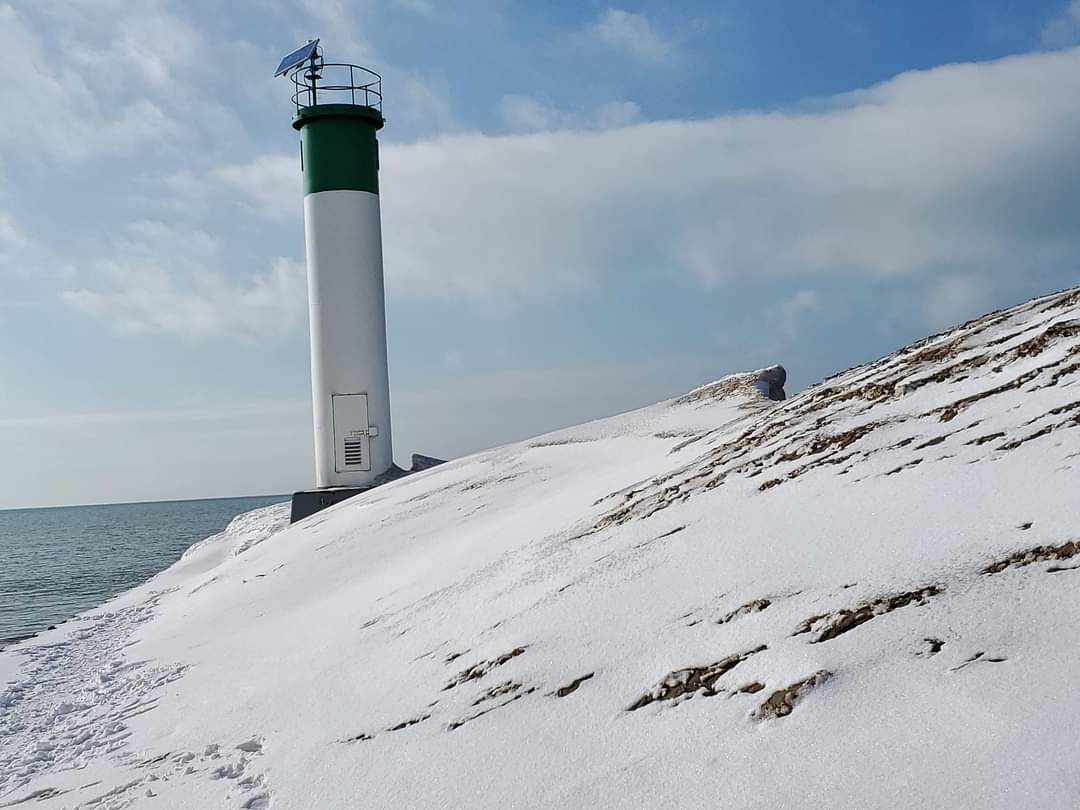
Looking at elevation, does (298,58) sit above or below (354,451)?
above

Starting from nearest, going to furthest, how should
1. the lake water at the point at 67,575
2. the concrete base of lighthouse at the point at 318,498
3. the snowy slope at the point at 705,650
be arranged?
the snowy slope at the point at 705,650 → the lake water at the point at 67,575 → the concrete base of lighthouse at the point at 318,498

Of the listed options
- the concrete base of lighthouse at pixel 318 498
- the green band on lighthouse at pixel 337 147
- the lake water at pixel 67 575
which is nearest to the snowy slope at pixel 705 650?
the lake water at pixel 67 575

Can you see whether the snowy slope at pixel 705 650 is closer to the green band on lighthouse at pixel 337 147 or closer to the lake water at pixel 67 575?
the lake water at pixel 67 575

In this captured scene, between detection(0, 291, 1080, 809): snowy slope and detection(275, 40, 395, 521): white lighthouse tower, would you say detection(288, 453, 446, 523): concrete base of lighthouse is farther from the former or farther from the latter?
detection(0, 291, 1080, 809): snowy slope

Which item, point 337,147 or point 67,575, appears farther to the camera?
point 67,575

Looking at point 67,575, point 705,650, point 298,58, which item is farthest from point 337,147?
point 705,650

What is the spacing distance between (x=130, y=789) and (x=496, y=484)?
8003mm

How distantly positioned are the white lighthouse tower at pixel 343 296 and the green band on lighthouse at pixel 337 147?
0.02 meters

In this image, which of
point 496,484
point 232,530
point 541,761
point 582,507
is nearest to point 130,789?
point 541,761

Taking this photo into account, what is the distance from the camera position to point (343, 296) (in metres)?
24.4

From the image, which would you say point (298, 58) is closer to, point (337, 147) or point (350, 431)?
point (337, 147)

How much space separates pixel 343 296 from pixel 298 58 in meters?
6.56

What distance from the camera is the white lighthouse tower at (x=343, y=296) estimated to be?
24.4 meters

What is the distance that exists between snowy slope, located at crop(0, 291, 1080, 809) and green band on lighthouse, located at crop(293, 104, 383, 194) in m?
15.7
